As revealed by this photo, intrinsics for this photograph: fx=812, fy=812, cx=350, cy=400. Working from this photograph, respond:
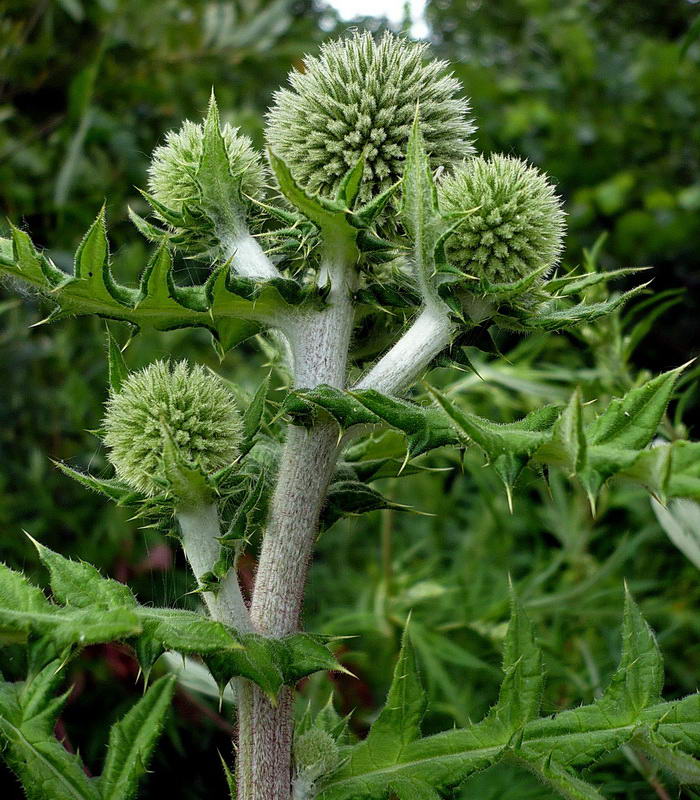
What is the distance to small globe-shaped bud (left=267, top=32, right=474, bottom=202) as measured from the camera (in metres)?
1.48

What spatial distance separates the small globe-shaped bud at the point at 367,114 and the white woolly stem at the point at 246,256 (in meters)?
0.16

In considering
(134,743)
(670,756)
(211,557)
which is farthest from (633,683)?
(134,743)

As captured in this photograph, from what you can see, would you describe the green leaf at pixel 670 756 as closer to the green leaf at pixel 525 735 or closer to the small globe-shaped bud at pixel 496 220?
the green leaf at pixel 525 735

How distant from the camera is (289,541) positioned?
4.41ft

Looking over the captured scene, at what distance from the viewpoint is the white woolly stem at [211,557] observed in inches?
51.0

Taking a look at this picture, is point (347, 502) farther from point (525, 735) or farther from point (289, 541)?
point (525, 735)

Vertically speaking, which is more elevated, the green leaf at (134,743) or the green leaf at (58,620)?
the green leaf at (58,620)

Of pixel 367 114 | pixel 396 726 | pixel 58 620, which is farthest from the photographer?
pixel 367 114

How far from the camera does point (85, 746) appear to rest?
97.4 inches

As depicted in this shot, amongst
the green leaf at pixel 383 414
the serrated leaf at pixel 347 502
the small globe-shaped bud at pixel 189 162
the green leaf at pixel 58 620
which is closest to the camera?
the green leaf at pixel 58 620

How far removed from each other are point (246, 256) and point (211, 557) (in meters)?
0.53

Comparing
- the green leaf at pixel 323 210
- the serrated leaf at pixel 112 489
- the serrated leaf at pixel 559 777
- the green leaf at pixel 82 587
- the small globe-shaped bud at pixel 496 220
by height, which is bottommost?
the serrated leaf at pixel 559 777

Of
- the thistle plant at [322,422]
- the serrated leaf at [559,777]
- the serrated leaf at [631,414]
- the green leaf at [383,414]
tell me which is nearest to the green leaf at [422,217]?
the thistle plant at [322,422]

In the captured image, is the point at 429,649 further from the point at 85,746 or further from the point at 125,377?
the point at 125,377
